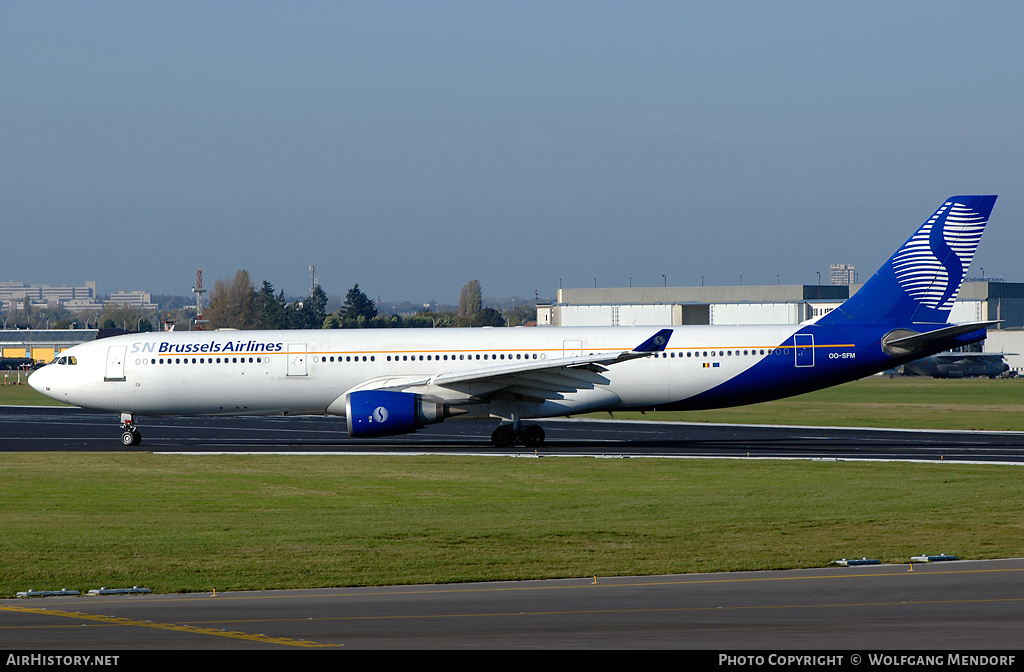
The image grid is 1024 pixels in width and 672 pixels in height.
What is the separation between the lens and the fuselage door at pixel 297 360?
34.8 metres

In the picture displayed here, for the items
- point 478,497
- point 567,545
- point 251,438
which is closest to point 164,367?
point 251,438

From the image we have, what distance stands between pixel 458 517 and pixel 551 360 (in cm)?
1487

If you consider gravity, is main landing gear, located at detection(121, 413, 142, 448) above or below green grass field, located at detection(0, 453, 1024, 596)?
above

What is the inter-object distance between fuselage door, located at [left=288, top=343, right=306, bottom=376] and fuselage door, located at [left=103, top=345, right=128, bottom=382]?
5358 millimetres

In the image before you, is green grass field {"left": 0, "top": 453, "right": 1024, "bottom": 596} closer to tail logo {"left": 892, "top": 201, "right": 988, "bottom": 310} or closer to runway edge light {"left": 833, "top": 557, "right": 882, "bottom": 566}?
runway edge light {"left": 833, "top": 557, "right": 882, "bottom": 566}

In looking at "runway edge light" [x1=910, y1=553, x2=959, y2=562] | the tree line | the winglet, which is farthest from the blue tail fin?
the tree line

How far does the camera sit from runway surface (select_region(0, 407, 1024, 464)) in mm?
32219

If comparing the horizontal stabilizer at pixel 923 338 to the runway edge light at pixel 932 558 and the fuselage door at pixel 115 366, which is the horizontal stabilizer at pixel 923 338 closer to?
the runway edge light at pixel 932 558

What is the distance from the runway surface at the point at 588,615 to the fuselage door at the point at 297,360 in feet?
72.0

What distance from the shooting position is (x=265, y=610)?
1203 centimetres

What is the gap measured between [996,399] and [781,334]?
30828mm

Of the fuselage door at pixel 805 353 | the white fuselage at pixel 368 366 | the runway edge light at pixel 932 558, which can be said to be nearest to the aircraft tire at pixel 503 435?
the white fuselage at pixel 368 366
